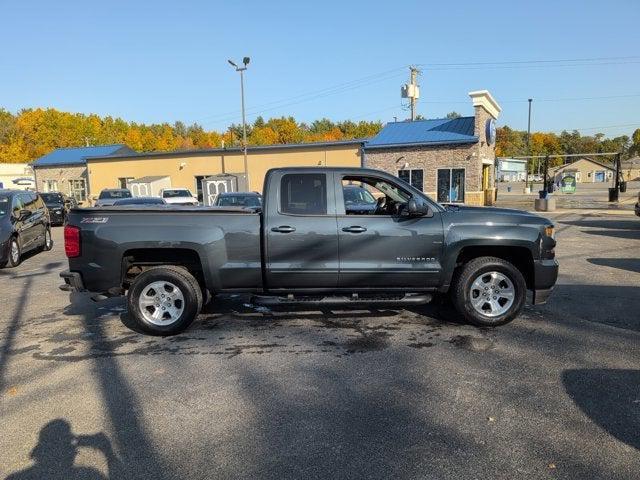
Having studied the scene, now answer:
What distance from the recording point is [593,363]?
182 inches

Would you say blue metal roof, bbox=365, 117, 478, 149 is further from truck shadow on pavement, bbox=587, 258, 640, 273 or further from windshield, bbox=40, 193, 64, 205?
truck shadow on pavement, bbox=587, 258, 640, 273

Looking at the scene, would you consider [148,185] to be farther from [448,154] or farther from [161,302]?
[161,302]

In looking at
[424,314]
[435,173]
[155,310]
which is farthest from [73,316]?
[435,173]

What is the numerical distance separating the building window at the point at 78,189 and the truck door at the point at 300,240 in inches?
1615

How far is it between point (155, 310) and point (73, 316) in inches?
69.1

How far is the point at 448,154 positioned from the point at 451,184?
5.68ft

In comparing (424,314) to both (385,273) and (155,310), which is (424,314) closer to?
(385,273)

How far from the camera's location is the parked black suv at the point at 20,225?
10.6m

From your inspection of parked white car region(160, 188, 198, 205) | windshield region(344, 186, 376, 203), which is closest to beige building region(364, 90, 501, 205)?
parked white car region(160, 188, 198, 205)

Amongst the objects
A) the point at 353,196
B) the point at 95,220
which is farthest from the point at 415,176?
the point at 95,220

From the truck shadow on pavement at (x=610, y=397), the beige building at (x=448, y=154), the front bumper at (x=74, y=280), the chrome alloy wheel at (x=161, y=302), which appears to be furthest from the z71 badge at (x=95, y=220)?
the beige building at (x=448, y=154)

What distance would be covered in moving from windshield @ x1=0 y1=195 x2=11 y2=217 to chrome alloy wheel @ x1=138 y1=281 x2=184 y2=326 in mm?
7422

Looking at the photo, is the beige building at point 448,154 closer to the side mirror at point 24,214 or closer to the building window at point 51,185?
the side mirror at point 24,214

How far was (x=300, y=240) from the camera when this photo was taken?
5.64m
